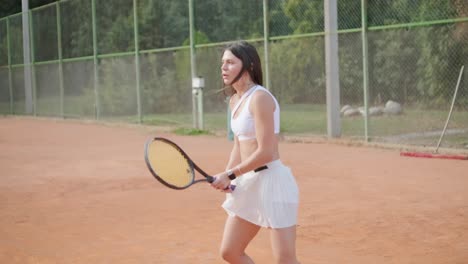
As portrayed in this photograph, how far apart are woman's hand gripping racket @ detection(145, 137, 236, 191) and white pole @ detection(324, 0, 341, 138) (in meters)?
10.4

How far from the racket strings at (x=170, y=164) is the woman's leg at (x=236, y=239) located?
0.34 metres

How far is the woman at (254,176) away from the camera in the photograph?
4.31 m

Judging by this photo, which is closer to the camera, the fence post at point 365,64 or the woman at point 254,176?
the woman at point 254,176

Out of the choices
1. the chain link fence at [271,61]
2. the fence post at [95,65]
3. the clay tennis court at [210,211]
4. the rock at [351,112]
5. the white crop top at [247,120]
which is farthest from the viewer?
the fence post at [95,65]

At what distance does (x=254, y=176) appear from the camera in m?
4.44

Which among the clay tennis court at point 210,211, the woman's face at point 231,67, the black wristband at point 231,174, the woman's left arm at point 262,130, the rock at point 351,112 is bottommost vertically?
the clay tennis court at point 210,211

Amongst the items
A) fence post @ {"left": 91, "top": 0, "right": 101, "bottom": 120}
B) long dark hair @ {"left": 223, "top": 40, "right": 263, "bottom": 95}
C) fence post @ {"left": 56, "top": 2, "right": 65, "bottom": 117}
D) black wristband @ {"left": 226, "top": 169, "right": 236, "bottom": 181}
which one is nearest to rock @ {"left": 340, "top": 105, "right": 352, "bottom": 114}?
fence post @ {"left": 91, "top": 0, "right": 101, "bottom": 120}

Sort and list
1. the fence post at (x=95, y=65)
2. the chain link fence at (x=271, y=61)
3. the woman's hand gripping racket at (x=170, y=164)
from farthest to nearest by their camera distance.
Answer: the fence post at (x=95, y=65) → the chain link fence at (x=271, y=61) → the woman's hand gripping racket at (x=170, y=164)

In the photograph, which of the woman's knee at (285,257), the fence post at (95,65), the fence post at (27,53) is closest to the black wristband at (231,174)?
the woman's knee at (285,257)

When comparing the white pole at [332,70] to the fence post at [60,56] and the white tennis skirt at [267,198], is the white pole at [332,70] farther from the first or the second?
the fence post at [60,56]

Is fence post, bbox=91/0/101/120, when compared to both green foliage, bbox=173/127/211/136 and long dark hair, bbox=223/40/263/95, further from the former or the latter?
long dark hair, bbox=223/40/263/95

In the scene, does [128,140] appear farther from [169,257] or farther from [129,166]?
[169,257]

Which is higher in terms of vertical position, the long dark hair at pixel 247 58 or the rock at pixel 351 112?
the long dark hair at pixel 247 58

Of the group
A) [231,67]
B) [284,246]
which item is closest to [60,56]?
[231,67]
